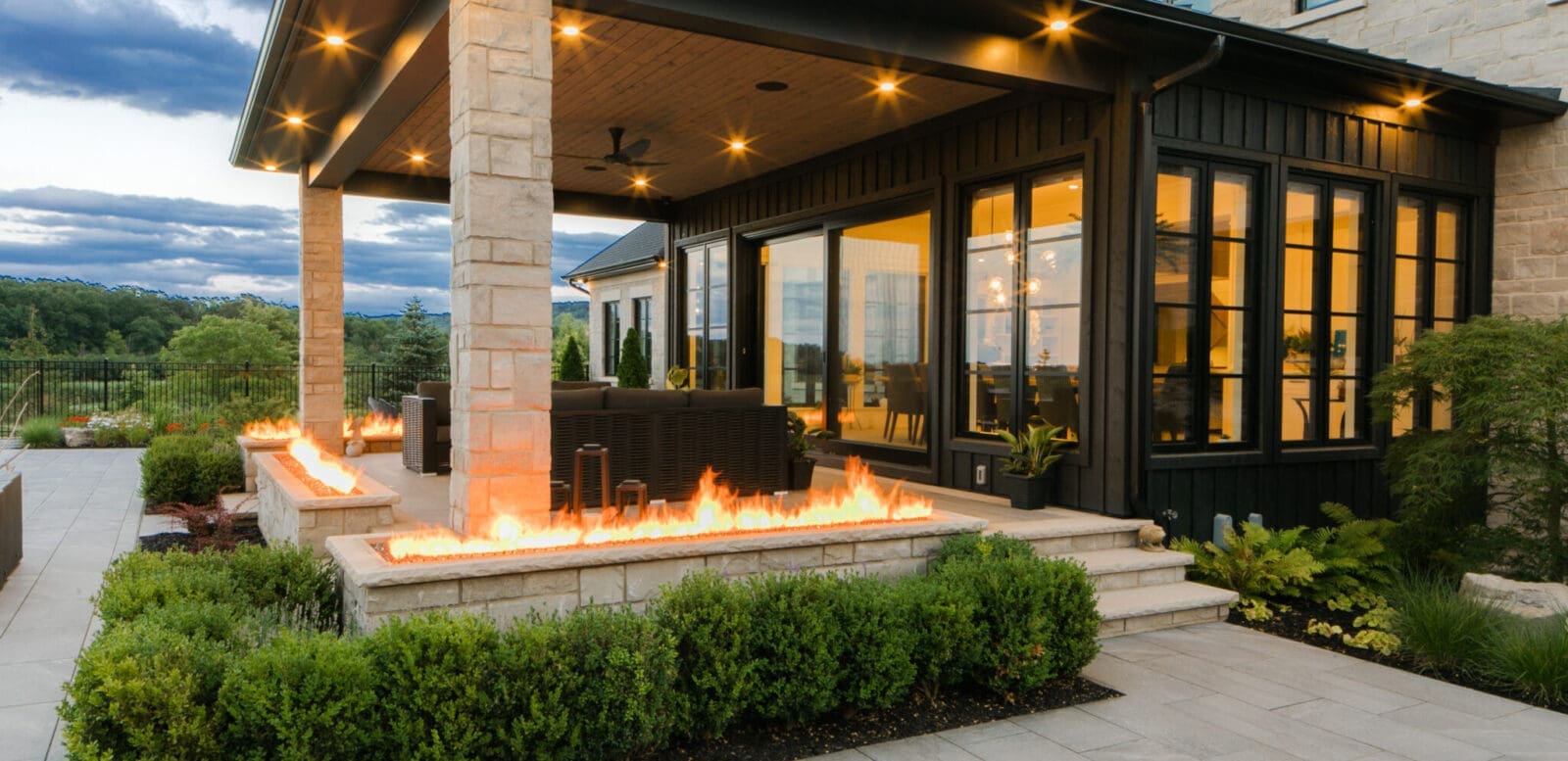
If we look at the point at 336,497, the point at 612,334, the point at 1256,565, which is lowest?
the point at 1256,565

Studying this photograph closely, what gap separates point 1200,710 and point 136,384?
1751cm

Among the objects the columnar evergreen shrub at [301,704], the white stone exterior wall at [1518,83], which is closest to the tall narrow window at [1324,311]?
the white stone exterior wall at [1518,83]

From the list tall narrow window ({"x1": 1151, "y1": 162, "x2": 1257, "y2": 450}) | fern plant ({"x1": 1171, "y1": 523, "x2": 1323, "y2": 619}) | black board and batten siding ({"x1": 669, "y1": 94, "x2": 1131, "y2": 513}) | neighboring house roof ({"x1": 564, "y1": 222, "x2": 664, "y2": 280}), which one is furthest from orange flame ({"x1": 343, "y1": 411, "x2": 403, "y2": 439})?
fern plant ({"x1": 1171, "y1": 523, "x2": 1323, "y2": 619})

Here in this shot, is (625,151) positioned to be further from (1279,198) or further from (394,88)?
(1279,198)

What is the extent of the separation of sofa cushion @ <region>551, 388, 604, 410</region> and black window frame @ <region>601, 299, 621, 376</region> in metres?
9.82

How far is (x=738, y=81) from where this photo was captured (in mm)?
6027

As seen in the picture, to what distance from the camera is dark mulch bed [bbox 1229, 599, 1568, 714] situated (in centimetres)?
387

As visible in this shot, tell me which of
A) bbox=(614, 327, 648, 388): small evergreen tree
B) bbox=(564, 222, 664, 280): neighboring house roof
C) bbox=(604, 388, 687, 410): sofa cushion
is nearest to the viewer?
bbox=(604, 388, 687, 410): sofa cushion

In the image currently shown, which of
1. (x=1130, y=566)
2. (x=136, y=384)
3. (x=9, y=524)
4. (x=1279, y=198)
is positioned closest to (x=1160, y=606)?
(x=1130, y=566)

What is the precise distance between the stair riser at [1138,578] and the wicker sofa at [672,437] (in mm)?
2320

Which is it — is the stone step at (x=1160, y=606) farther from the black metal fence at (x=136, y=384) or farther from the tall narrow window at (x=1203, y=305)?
the black metal fence at (x=136, y=384)

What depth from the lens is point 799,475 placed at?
6660 millimetres

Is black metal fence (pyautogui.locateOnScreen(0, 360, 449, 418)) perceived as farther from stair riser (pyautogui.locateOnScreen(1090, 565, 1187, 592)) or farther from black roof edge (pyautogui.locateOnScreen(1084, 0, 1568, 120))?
black roof edge (pyautogui.locateOnScreen(1084, 0, 1568, 120))

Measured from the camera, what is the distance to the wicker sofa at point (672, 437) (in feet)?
19.0
